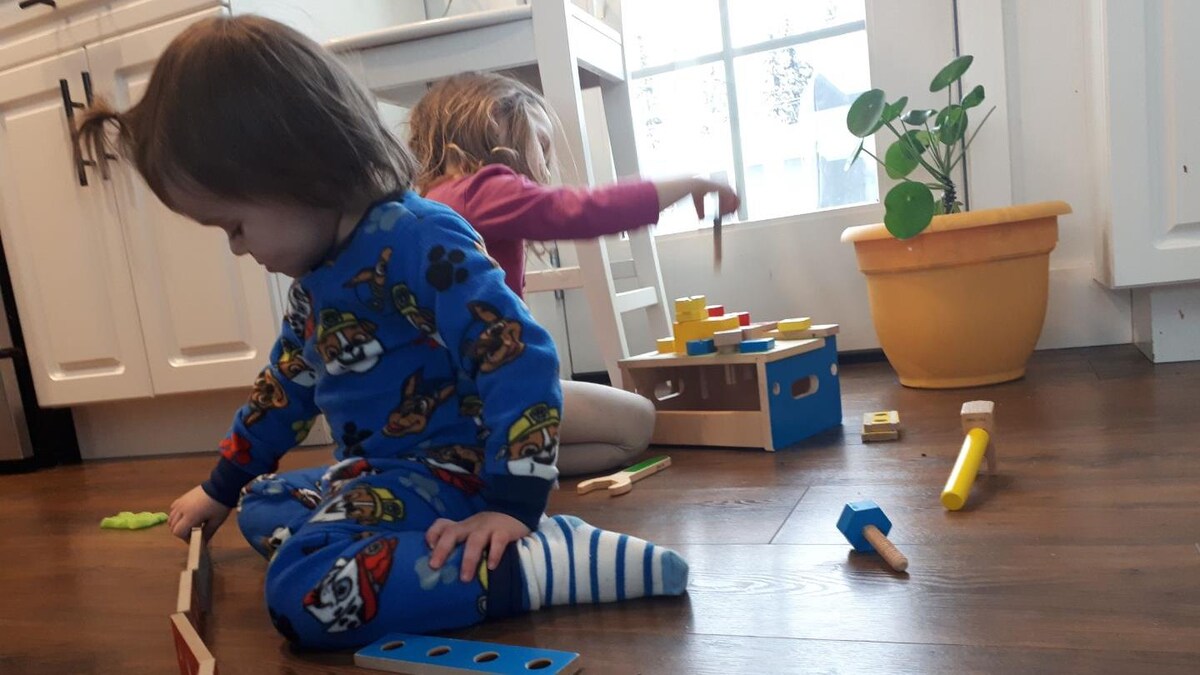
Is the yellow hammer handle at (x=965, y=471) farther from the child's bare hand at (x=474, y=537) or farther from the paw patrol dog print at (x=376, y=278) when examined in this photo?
the paw patrol dog print at (x=376, y=278)

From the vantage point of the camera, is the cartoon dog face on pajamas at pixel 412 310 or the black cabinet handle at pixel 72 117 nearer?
the cartoon dog face on pajamas at pixel 412 310

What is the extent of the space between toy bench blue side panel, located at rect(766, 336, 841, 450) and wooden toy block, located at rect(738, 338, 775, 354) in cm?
2

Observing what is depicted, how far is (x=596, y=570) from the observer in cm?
70

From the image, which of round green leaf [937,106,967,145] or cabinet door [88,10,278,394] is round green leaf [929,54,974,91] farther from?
cabinet door [88,10,278,394]

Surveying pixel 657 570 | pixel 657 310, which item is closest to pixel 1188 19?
pixel 657 310

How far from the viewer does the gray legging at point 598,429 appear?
113cm

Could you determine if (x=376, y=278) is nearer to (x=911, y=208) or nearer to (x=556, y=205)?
(x=556, y=205)

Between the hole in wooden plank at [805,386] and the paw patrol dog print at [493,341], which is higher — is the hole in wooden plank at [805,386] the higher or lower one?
the lower one

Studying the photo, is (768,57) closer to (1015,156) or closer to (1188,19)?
(1015,156)

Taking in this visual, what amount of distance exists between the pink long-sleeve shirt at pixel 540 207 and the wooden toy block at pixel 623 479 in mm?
277

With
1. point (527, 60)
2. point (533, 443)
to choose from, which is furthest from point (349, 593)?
point (527, 60)

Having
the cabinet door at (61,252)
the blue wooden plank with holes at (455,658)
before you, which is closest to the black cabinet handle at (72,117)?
the cabinet door at (61,252)

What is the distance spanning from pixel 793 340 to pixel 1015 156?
0.64 meters

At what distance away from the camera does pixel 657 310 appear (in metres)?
1.66
